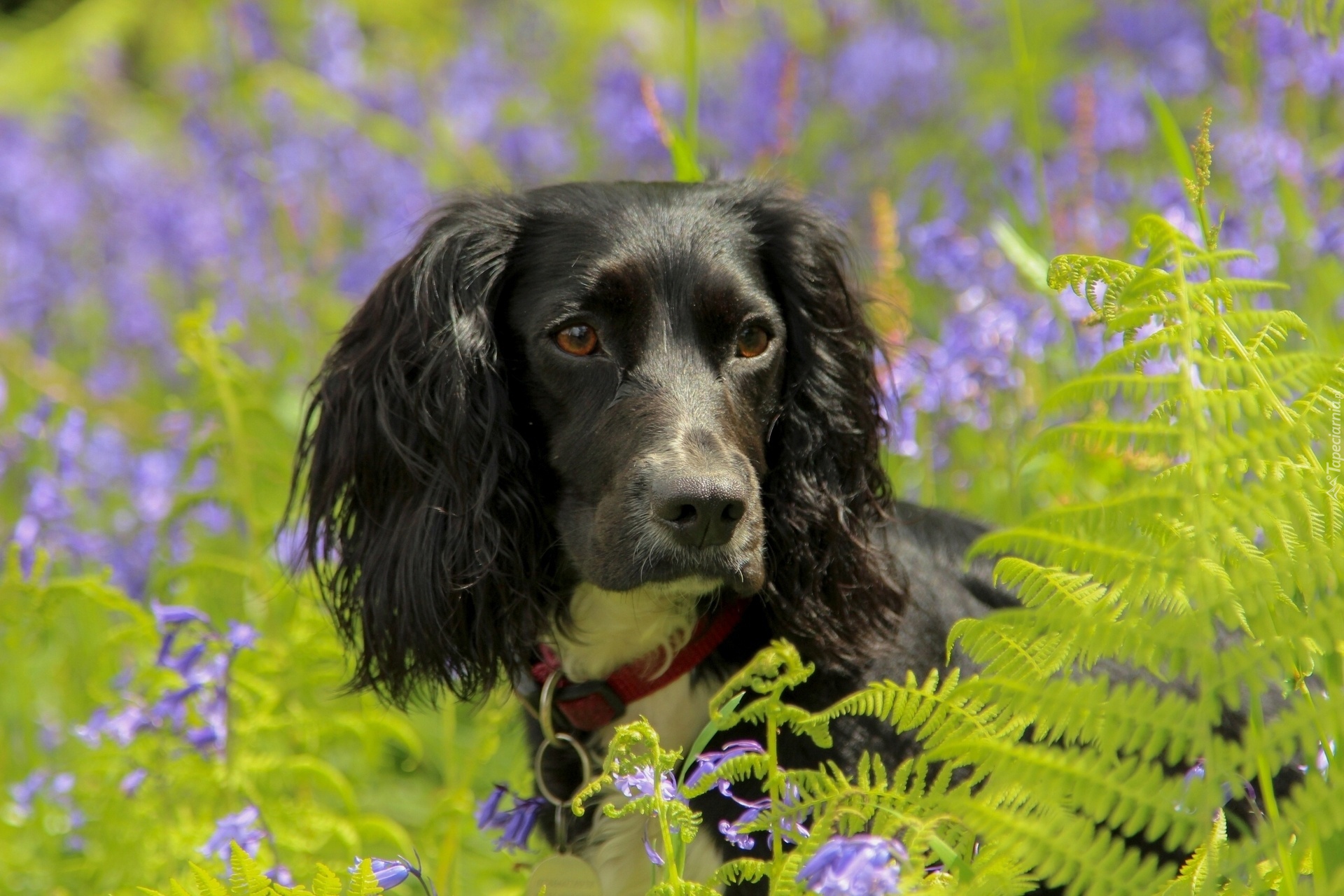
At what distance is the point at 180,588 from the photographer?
12.3 ft

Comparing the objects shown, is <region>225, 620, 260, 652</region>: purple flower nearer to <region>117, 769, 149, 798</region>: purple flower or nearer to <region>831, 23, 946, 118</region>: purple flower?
<region>117, 769, 149, 798</region>: purple flower

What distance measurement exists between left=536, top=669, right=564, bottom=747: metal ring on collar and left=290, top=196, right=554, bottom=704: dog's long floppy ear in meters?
0.08

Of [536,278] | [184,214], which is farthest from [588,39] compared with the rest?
[536,278]

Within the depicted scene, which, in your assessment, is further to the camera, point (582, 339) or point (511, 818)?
point (582, 339)

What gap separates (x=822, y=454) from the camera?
2732 mm

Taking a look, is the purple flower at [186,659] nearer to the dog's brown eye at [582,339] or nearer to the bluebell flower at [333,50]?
the dog's brown eye at [582,339]

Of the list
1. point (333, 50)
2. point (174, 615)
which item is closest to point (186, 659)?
point (174, 615)

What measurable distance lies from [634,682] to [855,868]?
4.25 ft

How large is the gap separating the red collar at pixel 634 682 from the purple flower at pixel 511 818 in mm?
188

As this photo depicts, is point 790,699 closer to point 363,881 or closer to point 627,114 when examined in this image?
point 363,881

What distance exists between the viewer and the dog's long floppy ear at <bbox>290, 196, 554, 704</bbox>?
8.44 ft

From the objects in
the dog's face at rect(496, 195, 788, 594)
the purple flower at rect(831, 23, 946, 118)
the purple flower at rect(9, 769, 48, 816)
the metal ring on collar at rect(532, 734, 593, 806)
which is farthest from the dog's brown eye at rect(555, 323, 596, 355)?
the purple flower at rect(831, 23, 946, 118)

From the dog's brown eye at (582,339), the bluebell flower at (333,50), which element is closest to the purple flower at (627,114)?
the bluebell flower at (333,50)

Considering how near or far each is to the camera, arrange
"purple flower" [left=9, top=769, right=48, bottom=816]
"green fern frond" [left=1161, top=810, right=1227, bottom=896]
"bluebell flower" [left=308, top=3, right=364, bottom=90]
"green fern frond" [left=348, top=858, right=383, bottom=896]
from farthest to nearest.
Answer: "bluebell flower" [left=308, top=3, right=364, bottom=90] < "purple flower" [left=9, top=769, right=48, bottom=816] < "green fern frond" [left=348, top=858, right=383, bottom=896] < "green fern frond" [left=1161, top=810, right=1227, bottom=896]
